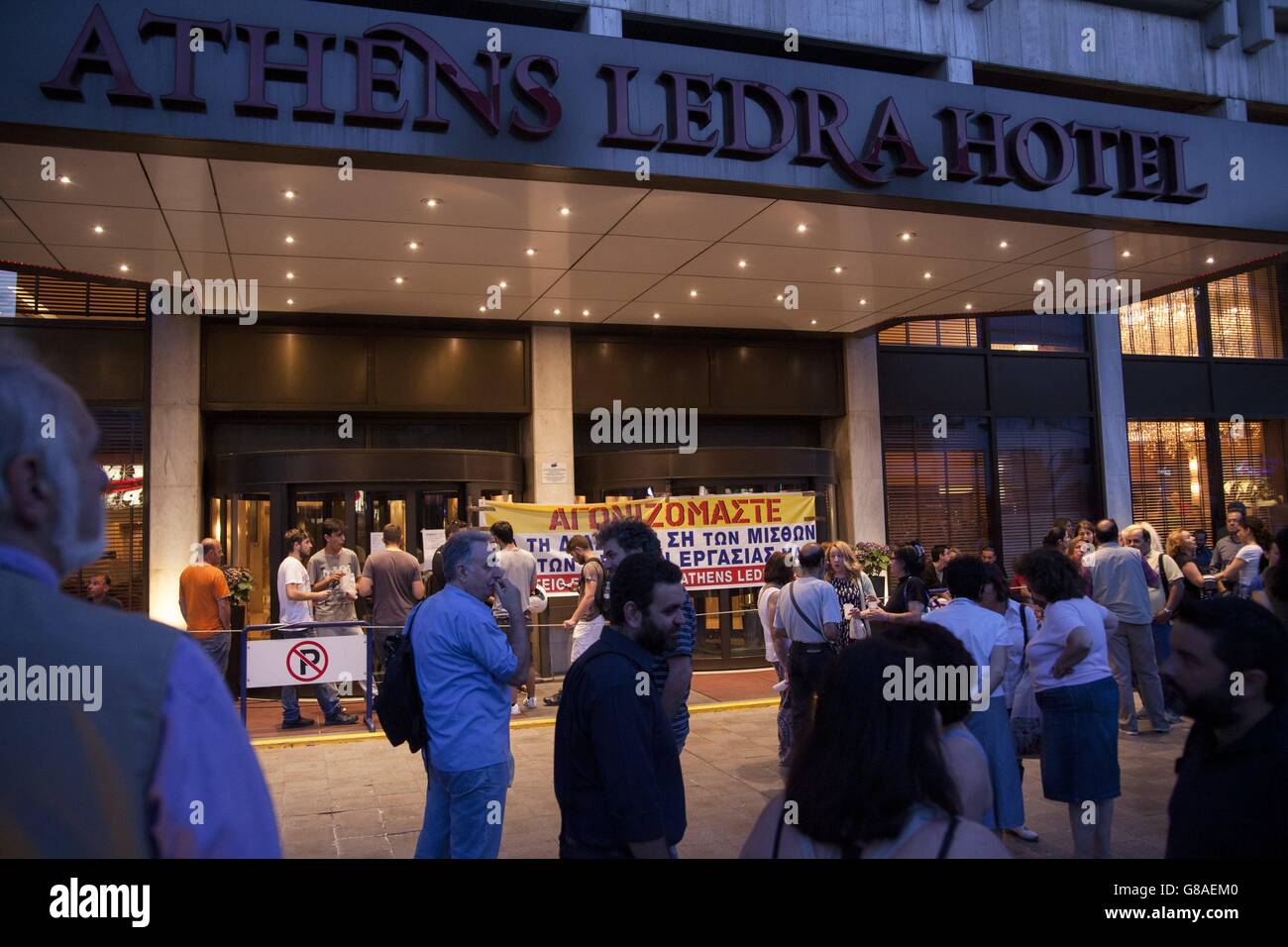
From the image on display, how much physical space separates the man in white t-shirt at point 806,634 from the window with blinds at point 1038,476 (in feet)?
39.5

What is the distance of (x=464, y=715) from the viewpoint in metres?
4.28

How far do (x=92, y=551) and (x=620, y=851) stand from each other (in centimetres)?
195

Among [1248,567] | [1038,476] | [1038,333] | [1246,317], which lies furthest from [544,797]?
[1246,317]

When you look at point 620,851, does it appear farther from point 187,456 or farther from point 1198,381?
point 1198,381

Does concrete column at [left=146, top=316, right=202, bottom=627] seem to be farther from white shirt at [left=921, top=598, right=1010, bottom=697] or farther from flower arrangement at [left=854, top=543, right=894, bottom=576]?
white shirt at [left=921, top=598, right=1010, bottom=697]

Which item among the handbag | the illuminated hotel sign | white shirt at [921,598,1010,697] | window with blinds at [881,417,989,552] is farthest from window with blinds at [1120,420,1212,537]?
white shirt at [921,598,1010,697]

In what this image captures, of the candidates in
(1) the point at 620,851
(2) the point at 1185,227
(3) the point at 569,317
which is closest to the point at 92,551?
(1) the point at 620,851

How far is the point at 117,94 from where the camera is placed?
727cm

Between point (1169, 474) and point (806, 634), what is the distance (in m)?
16.0

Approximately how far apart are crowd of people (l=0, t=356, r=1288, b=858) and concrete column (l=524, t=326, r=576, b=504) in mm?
8117

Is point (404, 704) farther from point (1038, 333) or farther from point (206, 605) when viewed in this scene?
point (1038, 333)

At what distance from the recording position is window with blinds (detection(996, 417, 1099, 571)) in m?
18.0

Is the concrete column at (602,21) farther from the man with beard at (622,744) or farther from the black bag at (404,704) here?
the man with beard at (622,744)

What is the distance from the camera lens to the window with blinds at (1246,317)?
65.7 feet
